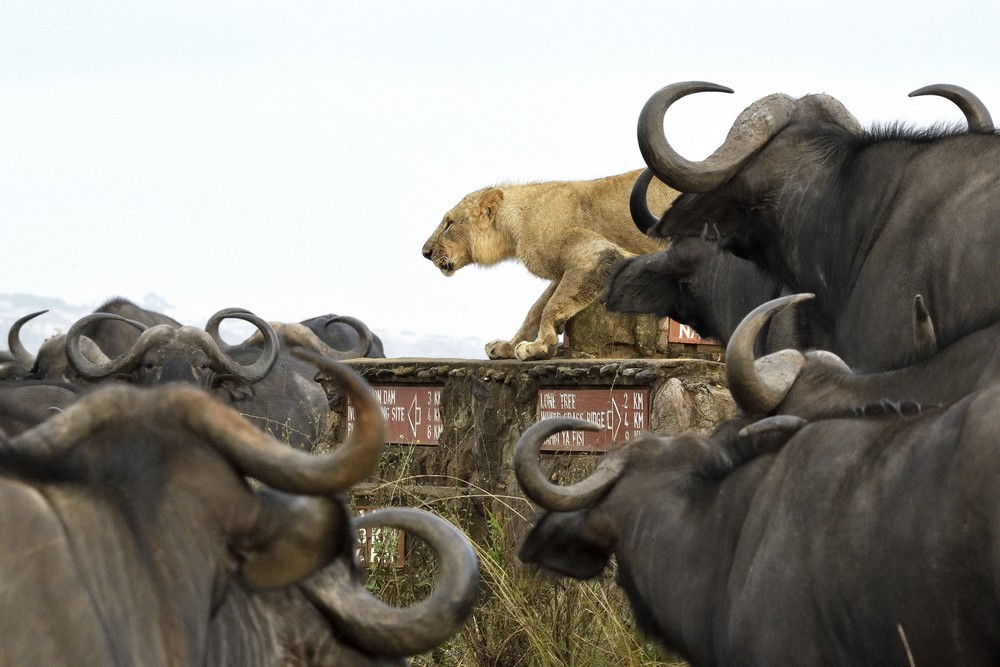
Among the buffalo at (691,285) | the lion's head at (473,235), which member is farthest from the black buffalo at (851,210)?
the lion's head at (473,235)

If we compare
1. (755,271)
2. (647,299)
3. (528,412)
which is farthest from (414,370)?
(755,271)

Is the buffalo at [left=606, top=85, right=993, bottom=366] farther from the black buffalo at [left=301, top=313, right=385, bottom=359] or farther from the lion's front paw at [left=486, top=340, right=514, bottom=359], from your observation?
the black buffalo at [left=301, top=313, right=385, bottom=359]

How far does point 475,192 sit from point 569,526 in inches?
295

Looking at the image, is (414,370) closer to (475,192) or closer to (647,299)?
(647,299)

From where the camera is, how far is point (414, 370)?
938cm

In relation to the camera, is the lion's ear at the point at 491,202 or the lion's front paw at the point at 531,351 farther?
the lion's ear at the point at 491,202

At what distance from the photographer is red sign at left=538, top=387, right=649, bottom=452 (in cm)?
789

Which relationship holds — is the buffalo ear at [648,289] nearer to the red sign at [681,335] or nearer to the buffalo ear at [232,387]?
the red sign at [681,335]

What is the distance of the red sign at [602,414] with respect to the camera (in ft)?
25.9

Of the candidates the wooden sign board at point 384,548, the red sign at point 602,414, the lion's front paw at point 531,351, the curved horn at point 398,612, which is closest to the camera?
the curved horn at point 398,612

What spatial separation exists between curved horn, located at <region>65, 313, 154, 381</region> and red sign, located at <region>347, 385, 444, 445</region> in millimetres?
4508

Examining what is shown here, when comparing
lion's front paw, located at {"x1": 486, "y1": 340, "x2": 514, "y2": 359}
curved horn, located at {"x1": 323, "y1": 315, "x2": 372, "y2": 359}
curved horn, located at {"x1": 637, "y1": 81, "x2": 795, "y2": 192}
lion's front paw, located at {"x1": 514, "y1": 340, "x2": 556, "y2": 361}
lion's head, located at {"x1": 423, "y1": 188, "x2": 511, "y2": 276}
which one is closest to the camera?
curved horn, located at {"x1": 637, "y1": 81, "x2": 795, "y2": 192}

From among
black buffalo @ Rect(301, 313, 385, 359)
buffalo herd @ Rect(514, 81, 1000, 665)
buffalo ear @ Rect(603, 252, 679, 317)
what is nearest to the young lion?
buffalo ear @ Rect(603, 252, 679, 317)

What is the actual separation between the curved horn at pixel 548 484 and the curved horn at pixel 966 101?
301cm
